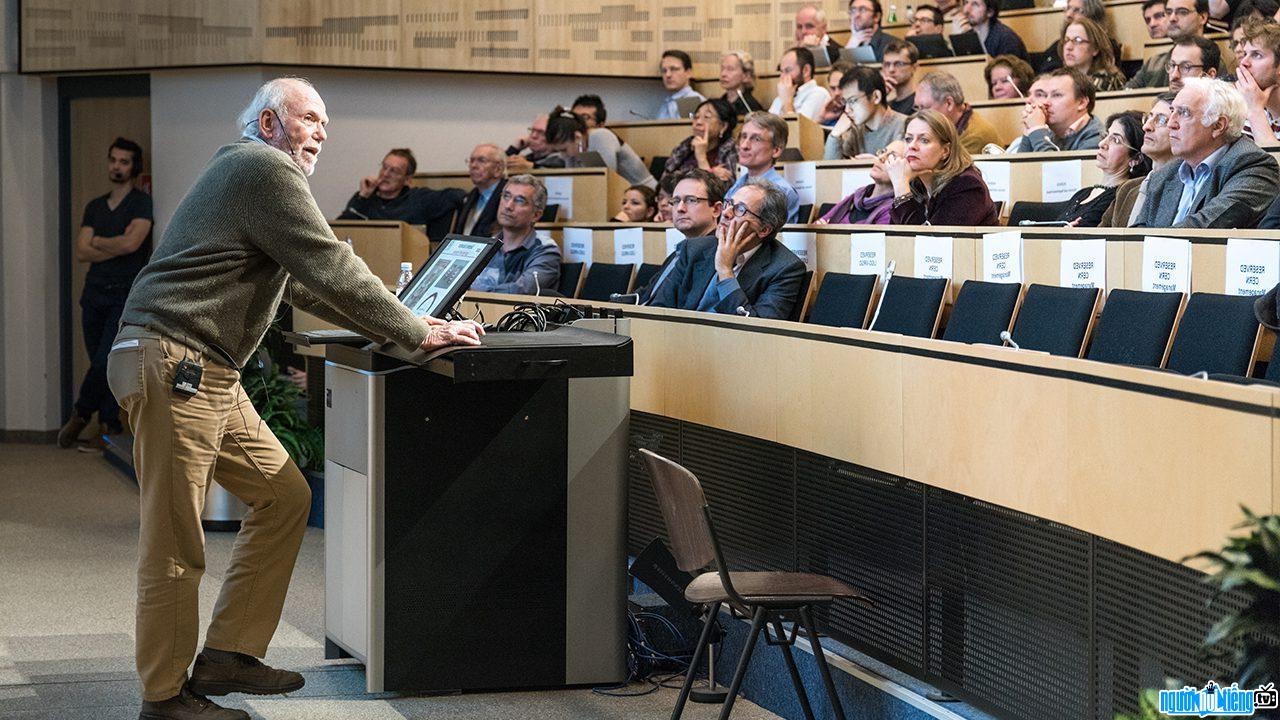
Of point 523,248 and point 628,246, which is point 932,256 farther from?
point 523,248

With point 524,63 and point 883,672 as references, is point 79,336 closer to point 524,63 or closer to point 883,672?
point 524,63

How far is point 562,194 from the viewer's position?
25.1 feet

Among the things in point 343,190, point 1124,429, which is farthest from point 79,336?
point 1124,429

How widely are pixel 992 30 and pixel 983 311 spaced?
4.68m

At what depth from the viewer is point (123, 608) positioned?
14.7ft

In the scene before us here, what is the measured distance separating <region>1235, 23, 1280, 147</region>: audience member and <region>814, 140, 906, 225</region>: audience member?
1.24m

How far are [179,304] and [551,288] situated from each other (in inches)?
130

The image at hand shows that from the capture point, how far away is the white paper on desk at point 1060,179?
547 centimetres

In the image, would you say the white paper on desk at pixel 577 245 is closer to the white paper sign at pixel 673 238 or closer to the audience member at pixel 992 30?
the white paper sign at pixel 673 238

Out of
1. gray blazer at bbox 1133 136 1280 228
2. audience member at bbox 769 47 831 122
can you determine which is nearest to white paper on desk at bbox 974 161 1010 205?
gray blazer at bbox 1133 136 1280 228

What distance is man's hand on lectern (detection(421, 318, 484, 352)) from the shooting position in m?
3.24

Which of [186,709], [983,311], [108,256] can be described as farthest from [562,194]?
[186,709]

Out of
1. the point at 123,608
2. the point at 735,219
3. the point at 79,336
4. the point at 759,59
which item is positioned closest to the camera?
the point at 123,608

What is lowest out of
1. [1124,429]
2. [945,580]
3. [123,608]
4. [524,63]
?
[123,608]
